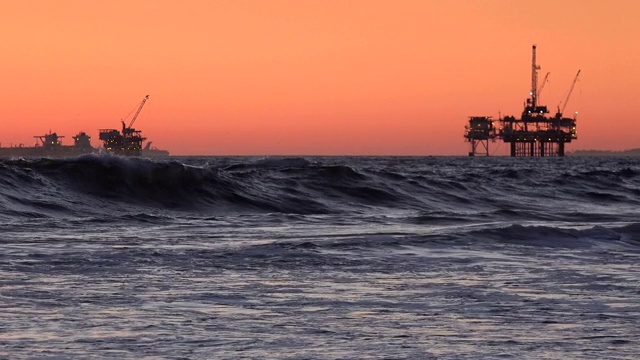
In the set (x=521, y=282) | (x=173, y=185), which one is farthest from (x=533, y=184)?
(x=521, y=282)

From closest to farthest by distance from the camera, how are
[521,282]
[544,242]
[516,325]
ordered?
1. [516,325]
2. [521,282]
3. [544,242]

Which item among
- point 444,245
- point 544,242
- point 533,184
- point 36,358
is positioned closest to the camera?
point 36,358

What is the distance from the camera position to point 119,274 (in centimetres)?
1298

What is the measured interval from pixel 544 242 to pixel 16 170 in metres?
22.2

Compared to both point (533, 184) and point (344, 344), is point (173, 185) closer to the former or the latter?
point (533, 184)

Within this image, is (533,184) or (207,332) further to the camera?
(533,184)

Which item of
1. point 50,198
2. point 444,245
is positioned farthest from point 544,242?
point 50,198

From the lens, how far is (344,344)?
8.37 m

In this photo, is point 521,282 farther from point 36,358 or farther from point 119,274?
point 36,358

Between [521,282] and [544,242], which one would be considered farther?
[544,242]

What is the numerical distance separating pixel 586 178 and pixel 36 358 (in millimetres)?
58835

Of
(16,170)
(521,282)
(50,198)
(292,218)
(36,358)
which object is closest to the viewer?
(36,358)

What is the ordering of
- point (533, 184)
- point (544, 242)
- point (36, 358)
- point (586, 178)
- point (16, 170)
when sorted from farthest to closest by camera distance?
point (586, 178), point (533, 184), point (16, 170), point (544, 242), point (36, 358)

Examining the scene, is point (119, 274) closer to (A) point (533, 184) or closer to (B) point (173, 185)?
(B) point (173, 185)
